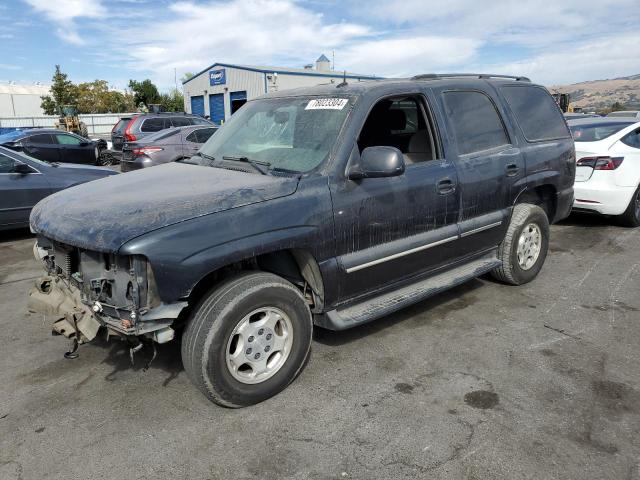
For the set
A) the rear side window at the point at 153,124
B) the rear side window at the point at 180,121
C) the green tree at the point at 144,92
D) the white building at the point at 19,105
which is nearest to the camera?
the rear side window at the point at 153,124

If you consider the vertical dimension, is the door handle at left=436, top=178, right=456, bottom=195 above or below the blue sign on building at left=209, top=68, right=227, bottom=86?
below

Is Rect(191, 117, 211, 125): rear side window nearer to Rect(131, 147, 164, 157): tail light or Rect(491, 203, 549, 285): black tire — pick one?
Rect(131, 147, 164, 157): tail light

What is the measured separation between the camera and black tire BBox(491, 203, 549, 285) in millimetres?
4664

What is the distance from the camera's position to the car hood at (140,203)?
2637 mm

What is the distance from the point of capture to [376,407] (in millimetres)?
3025

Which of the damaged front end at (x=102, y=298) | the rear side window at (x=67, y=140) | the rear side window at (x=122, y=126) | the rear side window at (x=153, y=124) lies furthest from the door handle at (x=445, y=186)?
the rear side window at (x=67, y=140)

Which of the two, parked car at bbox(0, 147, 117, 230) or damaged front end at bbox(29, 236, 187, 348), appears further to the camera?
parked car at bbox(0, 147, 117, 230)

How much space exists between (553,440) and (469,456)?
502 millimetres

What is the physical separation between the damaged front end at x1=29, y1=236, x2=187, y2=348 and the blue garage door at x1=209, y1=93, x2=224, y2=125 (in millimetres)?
34942

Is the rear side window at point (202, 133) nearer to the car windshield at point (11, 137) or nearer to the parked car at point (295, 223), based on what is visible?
the car windshield at point (11, 137)

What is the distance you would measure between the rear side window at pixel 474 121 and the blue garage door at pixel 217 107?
34.0 metres

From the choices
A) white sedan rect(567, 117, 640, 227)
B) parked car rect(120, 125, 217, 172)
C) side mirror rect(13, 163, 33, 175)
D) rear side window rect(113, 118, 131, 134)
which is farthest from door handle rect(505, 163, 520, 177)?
rear side window rect(113, 118, 131, 134)

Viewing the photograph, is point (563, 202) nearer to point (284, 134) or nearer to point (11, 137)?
point (284, 134)

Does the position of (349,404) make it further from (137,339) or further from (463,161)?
(463,161)
